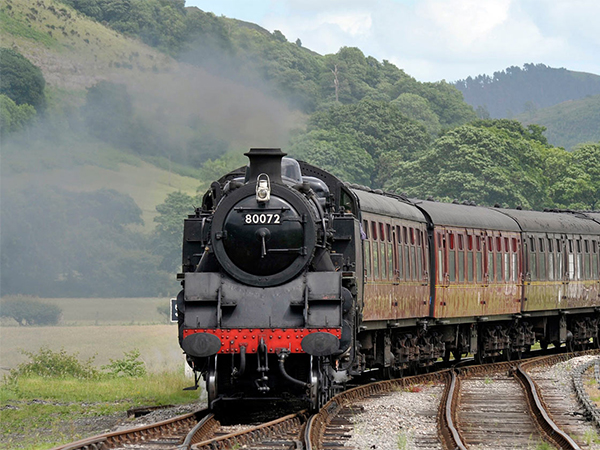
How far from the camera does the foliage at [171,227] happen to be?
2901 inches

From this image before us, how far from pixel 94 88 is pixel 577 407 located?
71.0 m

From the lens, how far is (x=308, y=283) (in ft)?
41.9

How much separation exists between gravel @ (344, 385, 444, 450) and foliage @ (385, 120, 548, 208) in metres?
50.6

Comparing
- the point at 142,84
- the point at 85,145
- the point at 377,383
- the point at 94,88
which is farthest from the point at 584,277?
the point at 94,88

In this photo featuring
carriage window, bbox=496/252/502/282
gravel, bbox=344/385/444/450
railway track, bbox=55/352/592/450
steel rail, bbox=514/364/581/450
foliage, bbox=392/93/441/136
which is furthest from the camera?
foliage, bbox=392/93/441/136

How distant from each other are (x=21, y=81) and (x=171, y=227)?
18.1 m

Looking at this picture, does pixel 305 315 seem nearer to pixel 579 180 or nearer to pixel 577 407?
pixel 577 407

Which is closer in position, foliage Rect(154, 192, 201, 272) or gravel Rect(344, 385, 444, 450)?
gravel Rect(344, 385, 444, 450)

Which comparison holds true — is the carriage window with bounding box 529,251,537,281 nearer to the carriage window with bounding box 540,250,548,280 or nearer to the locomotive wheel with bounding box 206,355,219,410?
the carriage window with bounding box 540,250,548,280

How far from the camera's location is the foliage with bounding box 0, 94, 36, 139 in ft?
231

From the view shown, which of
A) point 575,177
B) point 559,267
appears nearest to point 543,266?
point 559,267

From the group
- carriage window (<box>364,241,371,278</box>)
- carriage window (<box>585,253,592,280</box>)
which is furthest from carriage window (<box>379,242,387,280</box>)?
carriage window (<box>585,253,592,280</box>)

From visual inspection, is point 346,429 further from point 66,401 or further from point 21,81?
point 21,81

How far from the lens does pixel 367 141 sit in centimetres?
9281
